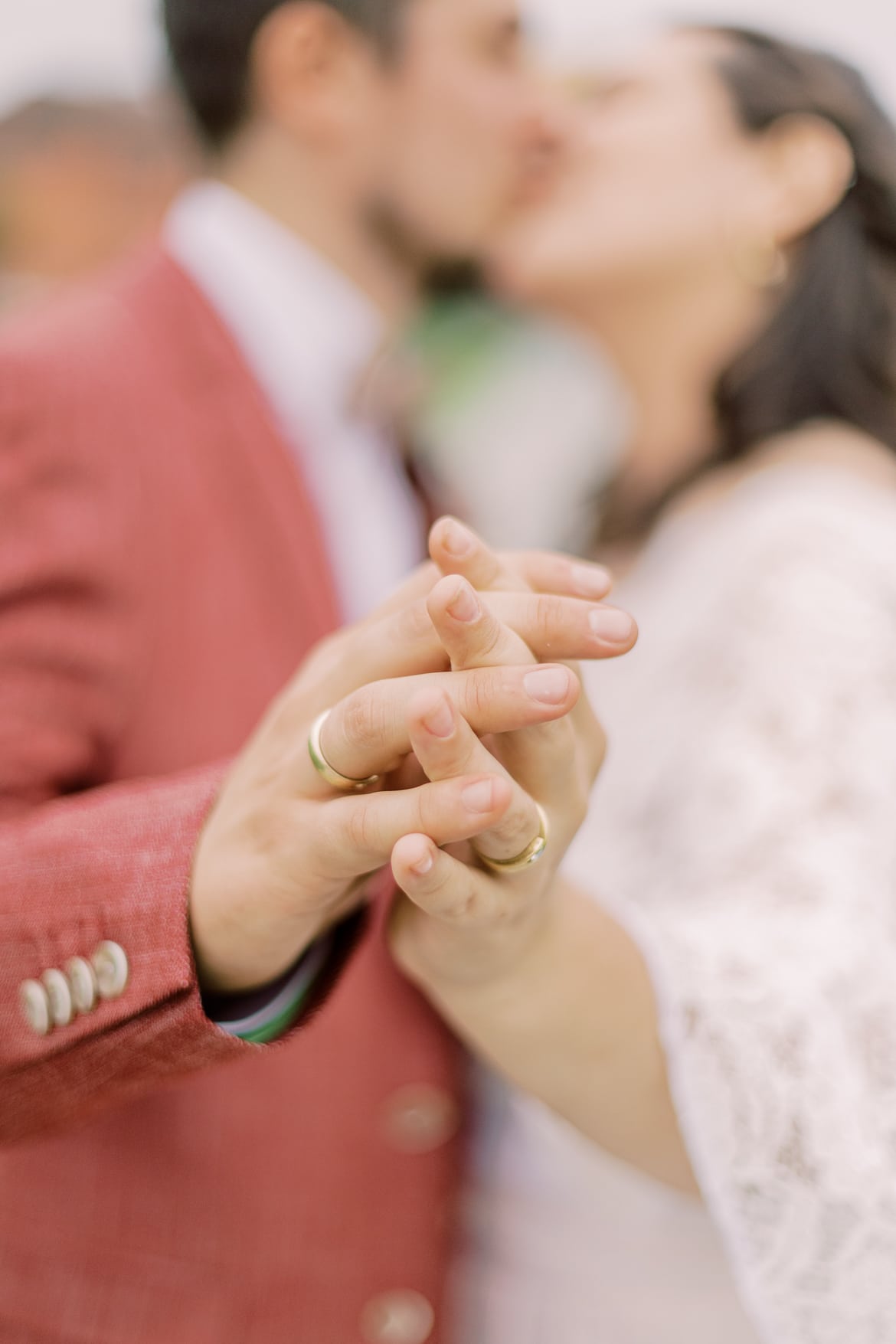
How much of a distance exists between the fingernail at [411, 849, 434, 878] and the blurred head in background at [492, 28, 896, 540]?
1056mm

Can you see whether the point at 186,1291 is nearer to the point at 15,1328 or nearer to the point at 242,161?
the point at 15,1328

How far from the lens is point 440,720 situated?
1.51ft

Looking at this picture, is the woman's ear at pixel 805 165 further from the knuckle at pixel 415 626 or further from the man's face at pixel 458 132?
the knuckle at pixel 415 626

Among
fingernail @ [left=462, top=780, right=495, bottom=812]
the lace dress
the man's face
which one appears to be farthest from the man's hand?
the man's face

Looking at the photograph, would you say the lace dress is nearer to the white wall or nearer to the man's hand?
the man's hand

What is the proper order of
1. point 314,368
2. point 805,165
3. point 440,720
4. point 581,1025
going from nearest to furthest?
point 440,720 → point 581,1025 → point 314,368 → point 805,165

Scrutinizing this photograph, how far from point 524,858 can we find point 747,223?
1161mm

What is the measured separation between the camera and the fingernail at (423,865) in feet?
1.55

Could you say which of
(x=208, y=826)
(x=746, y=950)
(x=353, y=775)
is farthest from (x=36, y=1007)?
(x=746, y=950)

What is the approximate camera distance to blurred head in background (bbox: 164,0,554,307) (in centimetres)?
134

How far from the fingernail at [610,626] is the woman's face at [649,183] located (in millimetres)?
1045

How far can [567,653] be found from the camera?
547 mm

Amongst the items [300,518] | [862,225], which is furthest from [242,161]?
[862,225]

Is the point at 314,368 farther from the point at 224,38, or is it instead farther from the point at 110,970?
the point at 110,970
